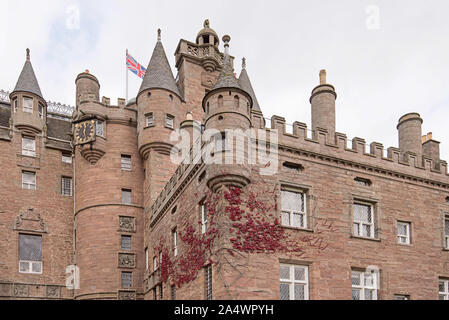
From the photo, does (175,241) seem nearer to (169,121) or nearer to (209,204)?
(209,204)

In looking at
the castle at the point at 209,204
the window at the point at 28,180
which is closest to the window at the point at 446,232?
the castle at the point at 209,204

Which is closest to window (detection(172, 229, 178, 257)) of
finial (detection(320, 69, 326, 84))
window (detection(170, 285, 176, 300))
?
window (detection(170, 285, 176, 300))

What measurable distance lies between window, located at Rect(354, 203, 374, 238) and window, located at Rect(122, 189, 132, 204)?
55.6 ft

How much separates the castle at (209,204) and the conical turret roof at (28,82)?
0.49ft

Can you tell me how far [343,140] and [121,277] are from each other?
57.4 feet

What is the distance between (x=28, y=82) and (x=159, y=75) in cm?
1093

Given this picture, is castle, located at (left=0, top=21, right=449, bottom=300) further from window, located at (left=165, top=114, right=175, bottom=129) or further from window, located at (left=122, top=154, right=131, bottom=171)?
window, located at (left=122, top=154, right=131, bottom=171)

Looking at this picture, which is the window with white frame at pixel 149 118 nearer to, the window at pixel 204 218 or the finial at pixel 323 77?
the window at pixel 204 218

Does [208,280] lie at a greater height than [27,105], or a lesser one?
lesser

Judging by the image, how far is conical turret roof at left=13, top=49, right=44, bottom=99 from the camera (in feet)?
127

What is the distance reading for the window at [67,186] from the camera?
38156mm

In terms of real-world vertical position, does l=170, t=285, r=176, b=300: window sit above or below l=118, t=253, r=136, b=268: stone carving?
below

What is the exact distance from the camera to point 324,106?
2425 centimetres

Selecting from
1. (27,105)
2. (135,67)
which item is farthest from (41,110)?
(135,67)
